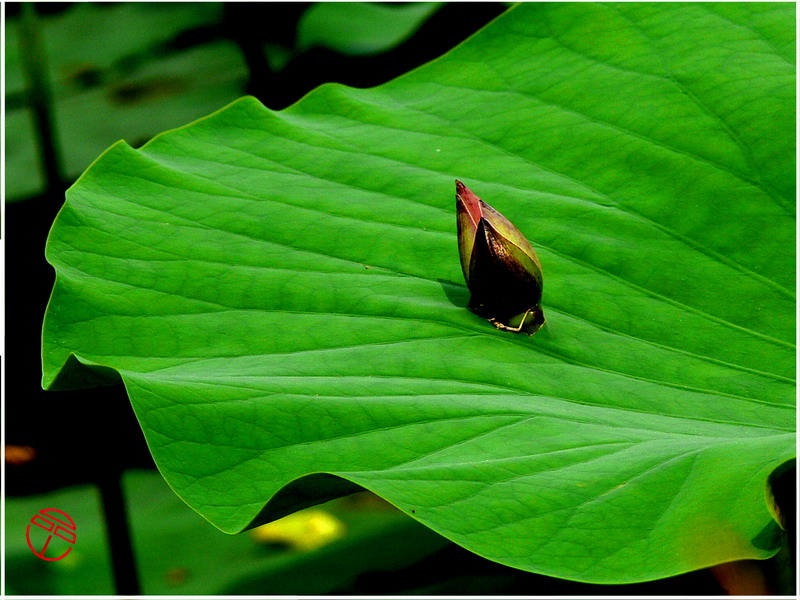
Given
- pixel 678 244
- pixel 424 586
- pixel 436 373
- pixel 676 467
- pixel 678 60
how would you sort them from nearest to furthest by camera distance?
pixel 676 467, pixel 436 373, pixel 678 244, pixel 678 60, pixel 424 586

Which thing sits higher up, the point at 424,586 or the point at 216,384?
the point at 216,384

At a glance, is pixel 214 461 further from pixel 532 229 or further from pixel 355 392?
pixel 532 229

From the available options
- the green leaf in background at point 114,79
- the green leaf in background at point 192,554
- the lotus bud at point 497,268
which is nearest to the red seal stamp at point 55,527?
the green leaf in background at point 192,554

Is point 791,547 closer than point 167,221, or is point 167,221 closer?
point 791,547

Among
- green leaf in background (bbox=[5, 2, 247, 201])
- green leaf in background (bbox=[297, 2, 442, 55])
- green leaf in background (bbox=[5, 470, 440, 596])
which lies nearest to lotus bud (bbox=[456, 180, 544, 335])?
green leaf in background (bbox=[5, 470, 440, 596])

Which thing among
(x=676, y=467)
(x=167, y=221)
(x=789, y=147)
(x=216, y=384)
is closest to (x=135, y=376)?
(x=216, y=384)

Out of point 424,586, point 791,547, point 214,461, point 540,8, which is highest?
point 540,8

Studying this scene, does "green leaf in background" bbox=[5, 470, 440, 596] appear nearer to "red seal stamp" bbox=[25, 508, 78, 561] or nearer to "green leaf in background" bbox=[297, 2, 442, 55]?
"red seal stamp" bbox=[25, 508, 78, 561]

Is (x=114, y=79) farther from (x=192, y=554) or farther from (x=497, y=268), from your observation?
(x=497, y=268)
